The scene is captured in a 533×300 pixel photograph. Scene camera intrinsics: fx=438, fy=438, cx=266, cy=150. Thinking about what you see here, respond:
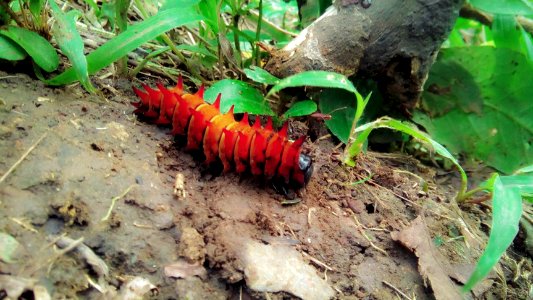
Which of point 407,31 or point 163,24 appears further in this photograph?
point 407,31

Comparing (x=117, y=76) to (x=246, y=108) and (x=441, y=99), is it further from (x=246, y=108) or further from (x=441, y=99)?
(x=441, y=99)

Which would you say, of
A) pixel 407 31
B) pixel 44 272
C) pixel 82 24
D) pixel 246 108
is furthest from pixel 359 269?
pixel 82 24

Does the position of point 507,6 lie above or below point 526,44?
above

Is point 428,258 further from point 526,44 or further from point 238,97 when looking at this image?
point 526,44

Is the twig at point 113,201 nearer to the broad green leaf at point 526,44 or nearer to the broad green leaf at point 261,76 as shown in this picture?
the broad green leaf at point 261,76

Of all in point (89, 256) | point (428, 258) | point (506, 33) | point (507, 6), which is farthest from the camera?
point (506, 33)

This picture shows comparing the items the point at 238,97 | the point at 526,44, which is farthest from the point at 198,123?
the point at 526,44
